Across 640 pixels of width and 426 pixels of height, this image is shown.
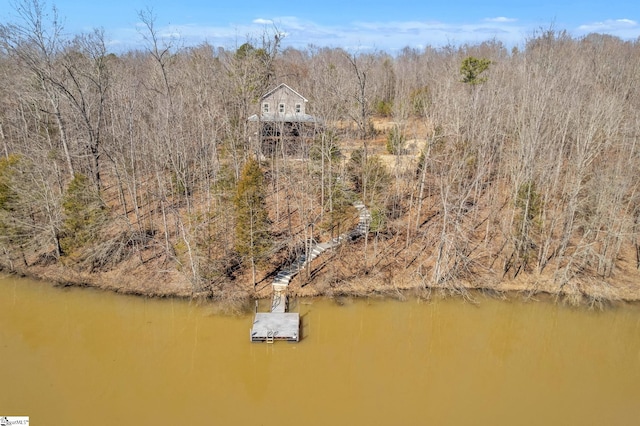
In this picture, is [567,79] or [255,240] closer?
[255,240]

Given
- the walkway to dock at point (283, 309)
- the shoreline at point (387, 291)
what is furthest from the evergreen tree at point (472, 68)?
the shoreline at point (387, 291)

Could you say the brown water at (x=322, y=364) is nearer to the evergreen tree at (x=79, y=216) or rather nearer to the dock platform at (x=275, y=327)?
the dock platform at (x=275, y=327)

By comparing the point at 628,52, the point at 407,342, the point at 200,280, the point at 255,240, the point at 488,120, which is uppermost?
the point at 628,52

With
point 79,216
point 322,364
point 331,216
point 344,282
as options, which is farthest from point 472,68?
point 79,216

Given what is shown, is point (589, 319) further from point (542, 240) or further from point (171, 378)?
point (171, 378)

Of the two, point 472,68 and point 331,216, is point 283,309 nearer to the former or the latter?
point 331,216

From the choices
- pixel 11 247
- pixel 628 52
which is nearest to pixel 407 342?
pixel 11 247

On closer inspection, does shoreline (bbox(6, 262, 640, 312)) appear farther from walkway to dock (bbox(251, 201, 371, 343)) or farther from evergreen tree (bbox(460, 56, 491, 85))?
evergreen tree (bbox(460, 56, 491, 85))

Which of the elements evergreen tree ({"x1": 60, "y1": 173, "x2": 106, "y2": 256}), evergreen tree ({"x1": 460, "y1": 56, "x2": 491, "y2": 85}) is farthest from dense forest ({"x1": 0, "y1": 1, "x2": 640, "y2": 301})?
evergreen tree ({"x1": 460, "y1": 56, "x2": 491, "y2": 85})
